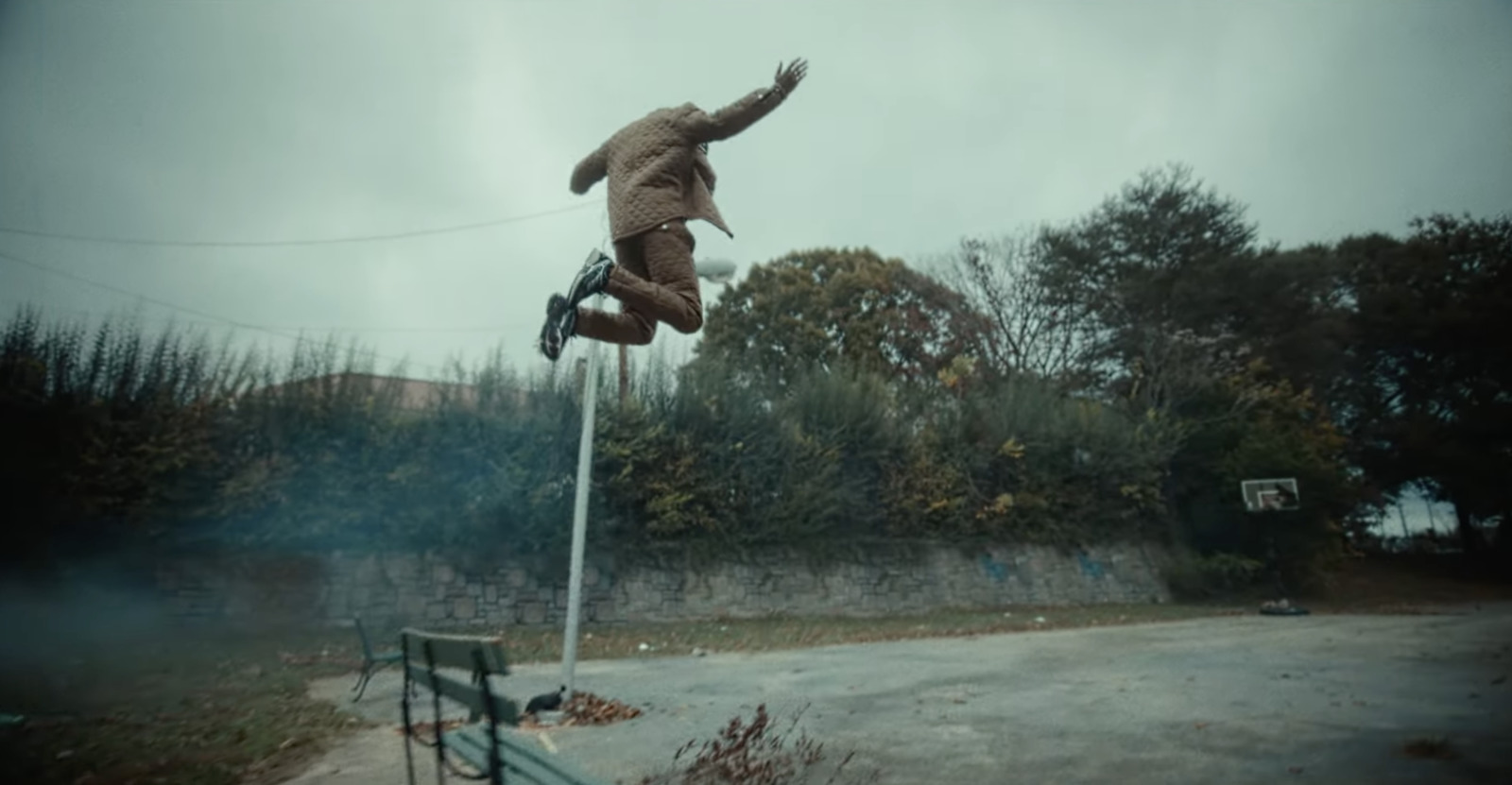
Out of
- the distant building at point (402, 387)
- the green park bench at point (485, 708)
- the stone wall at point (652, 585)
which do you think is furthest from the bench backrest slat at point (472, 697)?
the distant building at point (402, 387)

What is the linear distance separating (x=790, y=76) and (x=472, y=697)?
2484mm

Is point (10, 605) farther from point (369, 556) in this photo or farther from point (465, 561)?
point (465, 561)

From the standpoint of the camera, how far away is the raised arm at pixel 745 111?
2.75 meters

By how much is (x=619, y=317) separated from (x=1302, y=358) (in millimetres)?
18389

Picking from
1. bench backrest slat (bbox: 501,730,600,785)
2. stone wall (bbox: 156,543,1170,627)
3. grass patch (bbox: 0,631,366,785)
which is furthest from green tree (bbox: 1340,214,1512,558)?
stone wall (bbox: 156,543,1170,627)

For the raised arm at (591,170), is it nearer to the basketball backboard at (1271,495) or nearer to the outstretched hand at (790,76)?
the outstretched hand at (790,76)

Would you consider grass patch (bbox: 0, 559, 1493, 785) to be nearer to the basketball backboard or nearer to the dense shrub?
the dense shrub

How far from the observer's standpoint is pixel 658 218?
2820 mm

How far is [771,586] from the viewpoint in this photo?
1412 centimetres

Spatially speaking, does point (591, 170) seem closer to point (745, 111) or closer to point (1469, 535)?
point (745, 111)

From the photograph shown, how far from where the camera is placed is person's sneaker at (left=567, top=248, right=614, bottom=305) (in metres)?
2.59

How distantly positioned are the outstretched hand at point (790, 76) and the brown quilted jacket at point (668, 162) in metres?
0.03

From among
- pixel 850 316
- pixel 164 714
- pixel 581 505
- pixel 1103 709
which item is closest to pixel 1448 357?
pixel 1103 709

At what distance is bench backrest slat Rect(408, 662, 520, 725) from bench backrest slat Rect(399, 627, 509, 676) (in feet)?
0.22
